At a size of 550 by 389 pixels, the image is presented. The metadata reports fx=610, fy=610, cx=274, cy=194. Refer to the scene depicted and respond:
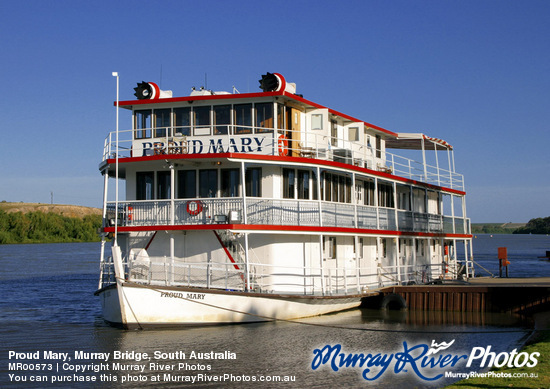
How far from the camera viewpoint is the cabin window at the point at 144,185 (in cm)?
2339

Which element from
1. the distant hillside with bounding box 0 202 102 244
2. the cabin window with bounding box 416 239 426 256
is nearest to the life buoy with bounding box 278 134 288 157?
the cabin window with bounding box 416 239 426 256

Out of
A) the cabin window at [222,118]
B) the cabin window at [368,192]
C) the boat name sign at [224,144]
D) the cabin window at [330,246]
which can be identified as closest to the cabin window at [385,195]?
the cabin window at [368,192]

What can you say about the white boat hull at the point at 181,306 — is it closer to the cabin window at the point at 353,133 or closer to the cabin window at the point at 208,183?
the cabin window at the point at 208,183

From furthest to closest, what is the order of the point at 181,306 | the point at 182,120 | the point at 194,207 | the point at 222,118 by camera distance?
the point at 182,120, the point at 222,118, the point at 194,207, the point at 181,306

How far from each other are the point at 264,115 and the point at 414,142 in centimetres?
1427

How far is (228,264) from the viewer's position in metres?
21.2

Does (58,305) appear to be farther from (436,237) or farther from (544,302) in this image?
(544,302)

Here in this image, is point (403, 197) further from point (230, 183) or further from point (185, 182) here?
point (185, 182)

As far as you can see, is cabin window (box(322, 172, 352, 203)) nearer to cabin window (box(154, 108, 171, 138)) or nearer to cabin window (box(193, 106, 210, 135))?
cabin window (box(193, 106, 210, 135))

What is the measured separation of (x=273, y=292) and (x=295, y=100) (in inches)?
307

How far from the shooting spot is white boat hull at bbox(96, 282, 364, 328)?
19188mm

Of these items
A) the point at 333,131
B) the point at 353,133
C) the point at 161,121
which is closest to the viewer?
the point at 161,121

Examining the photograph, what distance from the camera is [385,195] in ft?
101

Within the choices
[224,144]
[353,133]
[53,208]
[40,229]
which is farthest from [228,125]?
[53,208]
